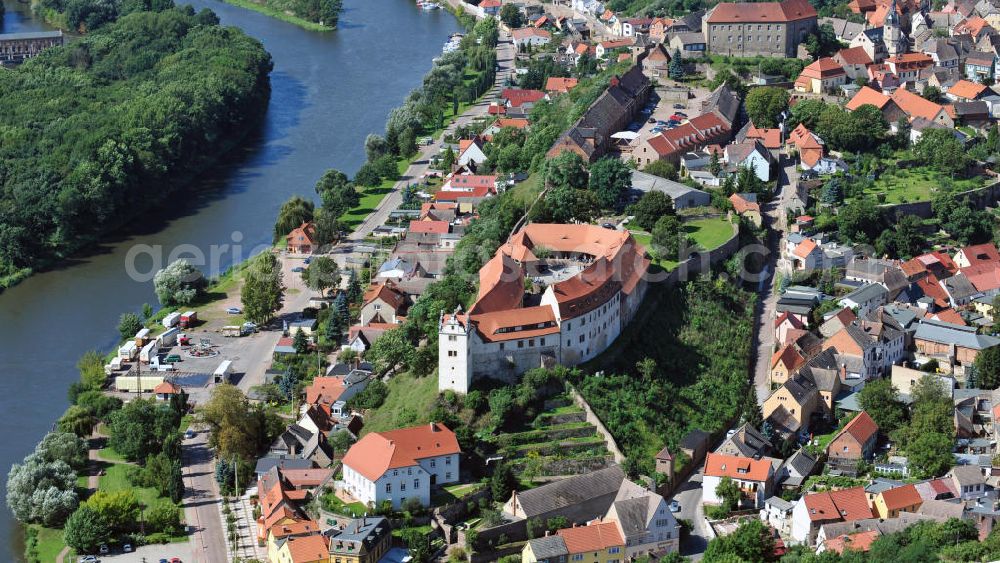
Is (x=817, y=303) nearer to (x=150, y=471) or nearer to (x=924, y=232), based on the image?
(x=924, y=232)

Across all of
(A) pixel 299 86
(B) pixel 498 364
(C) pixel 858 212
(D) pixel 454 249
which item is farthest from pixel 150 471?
(A) pixel 299 86

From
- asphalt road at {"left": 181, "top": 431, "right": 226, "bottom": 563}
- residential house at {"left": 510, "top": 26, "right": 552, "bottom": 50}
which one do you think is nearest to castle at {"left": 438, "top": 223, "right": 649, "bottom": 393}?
asphalt road at {"left": 181, "top": 431, "right": 226, "bottom": 563}

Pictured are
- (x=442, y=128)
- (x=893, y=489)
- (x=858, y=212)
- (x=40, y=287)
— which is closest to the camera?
(x=893, y=489)

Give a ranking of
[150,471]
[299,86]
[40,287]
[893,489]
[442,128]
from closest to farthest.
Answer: [893,489], [150,471], [40,287], [442,128], [299,86]

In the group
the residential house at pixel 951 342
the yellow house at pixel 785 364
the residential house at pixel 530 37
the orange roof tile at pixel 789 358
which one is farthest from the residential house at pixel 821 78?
the yellow house at pixel 785 364

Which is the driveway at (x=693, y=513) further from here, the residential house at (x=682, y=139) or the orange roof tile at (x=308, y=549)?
the residential house at (x=682, y=139)

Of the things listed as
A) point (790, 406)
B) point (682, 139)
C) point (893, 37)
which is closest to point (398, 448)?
point (790, 406)

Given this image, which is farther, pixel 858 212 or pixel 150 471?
pixel 858 212
